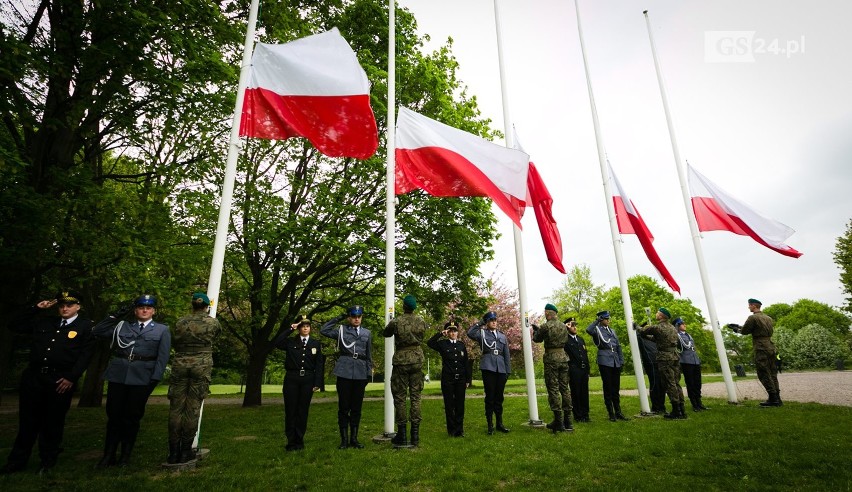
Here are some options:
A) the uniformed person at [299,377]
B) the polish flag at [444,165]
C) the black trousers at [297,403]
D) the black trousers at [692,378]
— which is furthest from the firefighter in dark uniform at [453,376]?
the black trousers at [692,378]

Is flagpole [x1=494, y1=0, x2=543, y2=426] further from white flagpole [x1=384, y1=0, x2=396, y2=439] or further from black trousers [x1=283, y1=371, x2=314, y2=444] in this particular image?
black trousers [x1=283, y1=371, x2=314, y2=444]

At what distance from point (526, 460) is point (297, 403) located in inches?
161

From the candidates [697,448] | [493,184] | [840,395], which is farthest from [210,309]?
[840,395]

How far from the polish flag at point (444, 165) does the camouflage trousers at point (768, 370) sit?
824cm

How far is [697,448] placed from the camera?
673 centimetres

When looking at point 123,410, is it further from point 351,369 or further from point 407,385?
point 407,385

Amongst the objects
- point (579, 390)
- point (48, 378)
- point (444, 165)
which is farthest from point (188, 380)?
point (579, 390)

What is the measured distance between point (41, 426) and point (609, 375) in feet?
35.9

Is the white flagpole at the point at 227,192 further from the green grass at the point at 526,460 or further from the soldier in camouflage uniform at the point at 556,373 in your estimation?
the soldier in camouflage uniform at the point at 556,373

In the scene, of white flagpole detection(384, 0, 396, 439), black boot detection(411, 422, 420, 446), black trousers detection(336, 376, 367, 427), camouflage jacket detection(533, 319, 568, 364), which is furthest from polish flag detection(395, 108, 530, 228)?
black boot detection(411, 422, 420, 446)

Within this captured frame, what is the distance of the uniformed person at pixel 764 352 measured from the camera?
1133 centimetres

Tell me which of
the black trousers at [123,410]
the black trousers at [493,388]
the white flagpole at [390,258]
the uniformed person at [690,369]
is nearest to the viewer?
the black trousers at [123,410]

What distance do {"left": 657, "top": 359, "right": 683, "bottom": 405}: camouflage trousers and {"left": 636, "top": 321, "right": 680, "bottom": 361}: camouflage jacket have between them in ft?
0.44

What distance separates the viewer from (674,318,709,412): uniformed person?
11.5 meters
